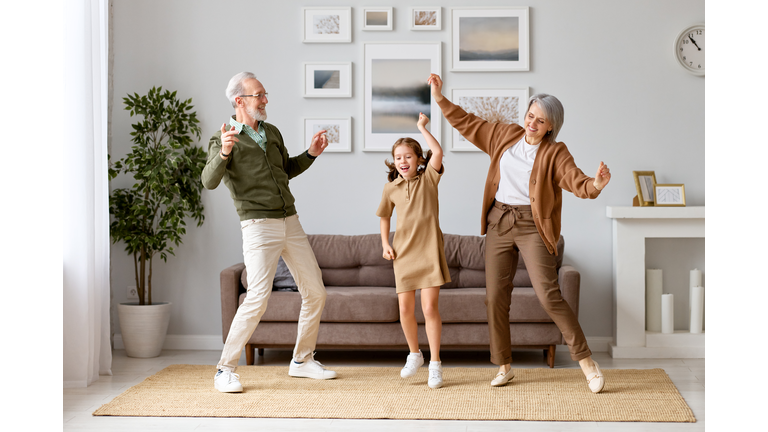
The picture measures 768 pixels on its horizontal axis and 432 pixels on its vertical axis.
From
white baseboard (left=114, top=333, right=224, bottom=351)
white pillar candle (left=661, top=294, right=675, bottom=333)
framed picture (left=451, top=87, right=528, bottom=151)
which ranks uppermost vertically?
framed picture (left=451, top=87, right=528, bottom=151)

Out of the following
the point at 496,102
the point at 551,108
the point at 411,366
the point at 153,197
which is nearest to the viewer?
the point at 551,108

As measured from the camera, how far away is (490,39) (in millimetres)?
3979

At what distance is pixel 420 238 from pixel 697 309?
6.57 feet

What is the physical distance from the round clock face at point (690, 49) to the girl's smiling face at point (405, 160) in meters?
2.10

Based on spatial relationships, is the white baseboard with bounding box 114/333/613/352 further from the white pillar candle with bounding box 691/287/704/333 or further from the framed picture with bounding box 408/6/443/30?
the white pillar candle with bounding box 691/287/704/333

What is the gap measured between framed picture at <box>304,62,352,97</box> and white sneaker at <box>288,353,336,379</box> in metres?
1.78

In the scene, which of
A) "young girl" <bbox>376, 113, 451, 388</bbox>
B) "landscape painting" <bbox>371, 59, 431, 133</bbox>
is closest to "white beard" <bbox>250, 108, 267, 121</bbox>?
"young girl" <bbox>376, 113, 451, 388</bbox>

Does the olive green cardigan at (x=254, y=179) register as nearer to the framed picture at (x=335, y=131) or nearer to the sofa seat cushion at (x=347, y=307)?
the sofa seat cushion at (x=347, y=307)

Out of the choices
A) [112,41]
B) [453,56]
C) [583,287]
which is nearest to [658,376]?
[583,287]

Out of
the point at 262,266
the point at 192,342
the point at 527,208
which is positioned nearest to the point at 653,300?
the point at 527,208

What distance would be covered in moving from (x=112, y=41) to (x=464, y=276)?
2.78 m

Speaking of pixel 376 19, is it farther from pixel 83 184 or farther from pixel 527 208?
pixel 83 184

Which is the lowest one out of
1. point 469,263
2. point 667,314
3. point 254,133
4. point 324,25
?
point 667,314

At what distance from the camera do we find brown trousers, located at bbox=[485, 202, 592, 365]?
2.79 m
